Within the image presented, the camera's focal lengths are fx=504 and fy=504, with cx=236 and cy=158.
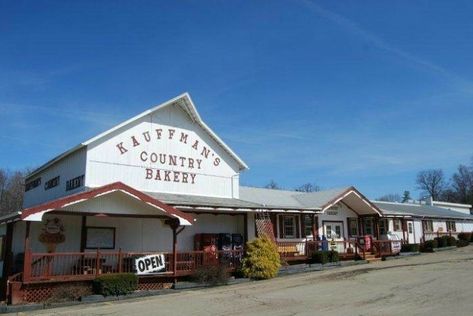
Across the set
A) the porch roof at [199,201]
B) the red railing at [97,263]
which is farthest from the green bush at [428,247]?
the red railing at [97,263]

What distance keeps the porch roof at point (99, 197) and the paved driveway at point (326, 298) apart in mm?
3365

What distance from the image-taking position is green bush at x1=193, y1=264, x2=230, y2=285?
21484 mm

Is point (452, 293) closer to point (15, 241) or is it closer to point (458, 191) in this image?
point (15, 241)

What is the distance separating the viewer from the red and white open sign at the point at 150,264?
2036cm

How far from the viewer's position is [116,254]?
20.2m

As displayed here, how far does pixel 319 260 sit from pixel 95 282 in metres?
13.4

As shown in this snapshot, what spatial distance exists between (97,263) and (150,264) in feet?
7.72

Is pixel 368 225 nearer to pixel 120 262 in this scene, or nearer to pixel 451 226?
pixel 451 226

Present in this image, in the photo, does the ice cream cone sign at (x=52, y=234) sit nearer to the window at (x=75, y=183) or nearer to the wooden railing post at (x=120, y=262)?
the window at (x=75, y=183)

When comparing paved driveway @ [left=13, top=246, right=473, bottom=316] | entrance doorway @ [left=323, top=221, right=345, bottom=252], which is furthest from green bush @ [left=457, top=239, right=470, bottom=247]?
paved driveway @ [left=13, top=246, right=473, bottom=316]

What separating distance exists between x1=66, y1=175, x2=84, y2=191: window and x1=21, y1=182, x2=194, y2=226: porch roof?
116 inches

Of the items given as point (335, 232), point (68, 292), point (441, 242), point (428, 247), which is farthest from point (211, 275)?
point (441, 242)

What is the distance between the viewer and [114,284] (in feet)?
61.3

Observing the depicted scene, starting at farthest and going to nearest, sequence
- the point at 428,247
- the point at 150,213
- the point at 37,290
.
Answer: the point at 428,247
the point at 150,213
the point at 37,290
